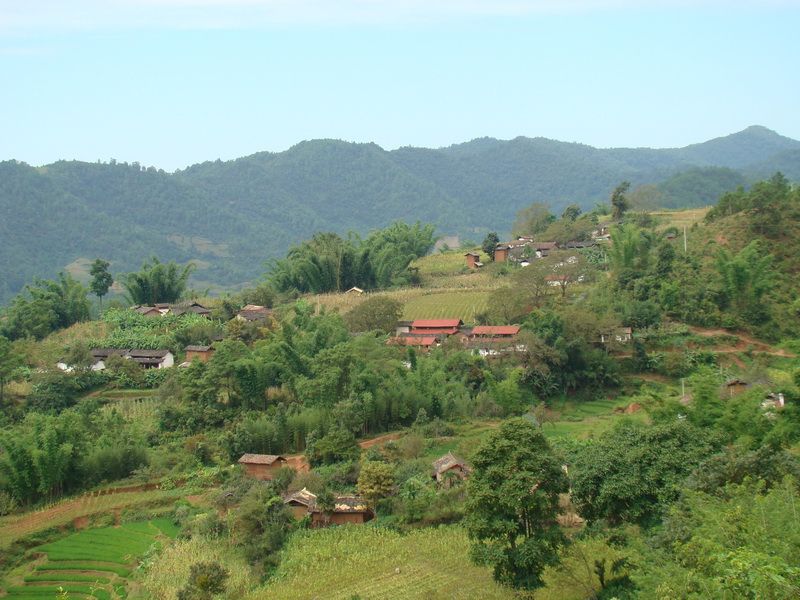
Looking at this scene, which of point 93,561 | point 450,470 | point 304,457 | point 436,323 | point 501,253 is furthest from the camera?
point 501,253

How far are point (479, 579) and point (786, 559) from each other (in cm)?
687

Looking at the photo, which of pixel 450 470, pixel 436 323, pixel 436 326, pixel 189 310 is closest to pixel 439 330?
pixel 436 326

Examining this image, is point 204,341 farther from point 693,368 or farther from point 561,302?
point 693,368

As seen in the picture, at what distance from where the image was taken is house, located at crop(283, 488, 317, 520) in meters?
19.0

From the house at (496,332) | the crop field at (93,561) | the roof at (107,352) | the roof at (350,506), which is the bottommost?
the crop field at (93,561)

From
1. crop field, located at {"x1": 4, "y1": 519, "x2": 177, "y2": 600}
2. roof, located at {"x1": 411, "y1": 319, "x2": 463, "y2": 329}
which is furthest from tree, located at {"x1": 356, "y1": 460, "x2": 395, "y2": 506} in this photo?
roof, located at {"x1": 411, "y1": 319, "x2": 463, "y2": 329}

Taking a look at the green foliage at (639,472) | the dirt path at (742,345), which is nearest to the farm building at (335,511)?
the green foliage at (639,472)

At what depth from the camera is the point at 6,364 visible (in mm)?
27531

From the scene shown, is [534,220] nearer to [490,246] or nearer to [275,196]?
[490,246]

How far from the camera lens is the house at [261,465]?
847 inches

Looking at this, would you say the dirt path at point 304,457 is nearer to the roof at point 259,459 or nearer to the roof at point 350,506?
the roof at point 259,459

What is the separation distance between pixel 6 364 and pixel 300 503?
43.8 feet

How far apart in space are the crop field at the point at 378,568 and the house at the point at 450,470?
1.82 meters

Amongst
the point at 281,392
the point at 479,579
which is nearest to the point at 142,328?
the point at 281,392
